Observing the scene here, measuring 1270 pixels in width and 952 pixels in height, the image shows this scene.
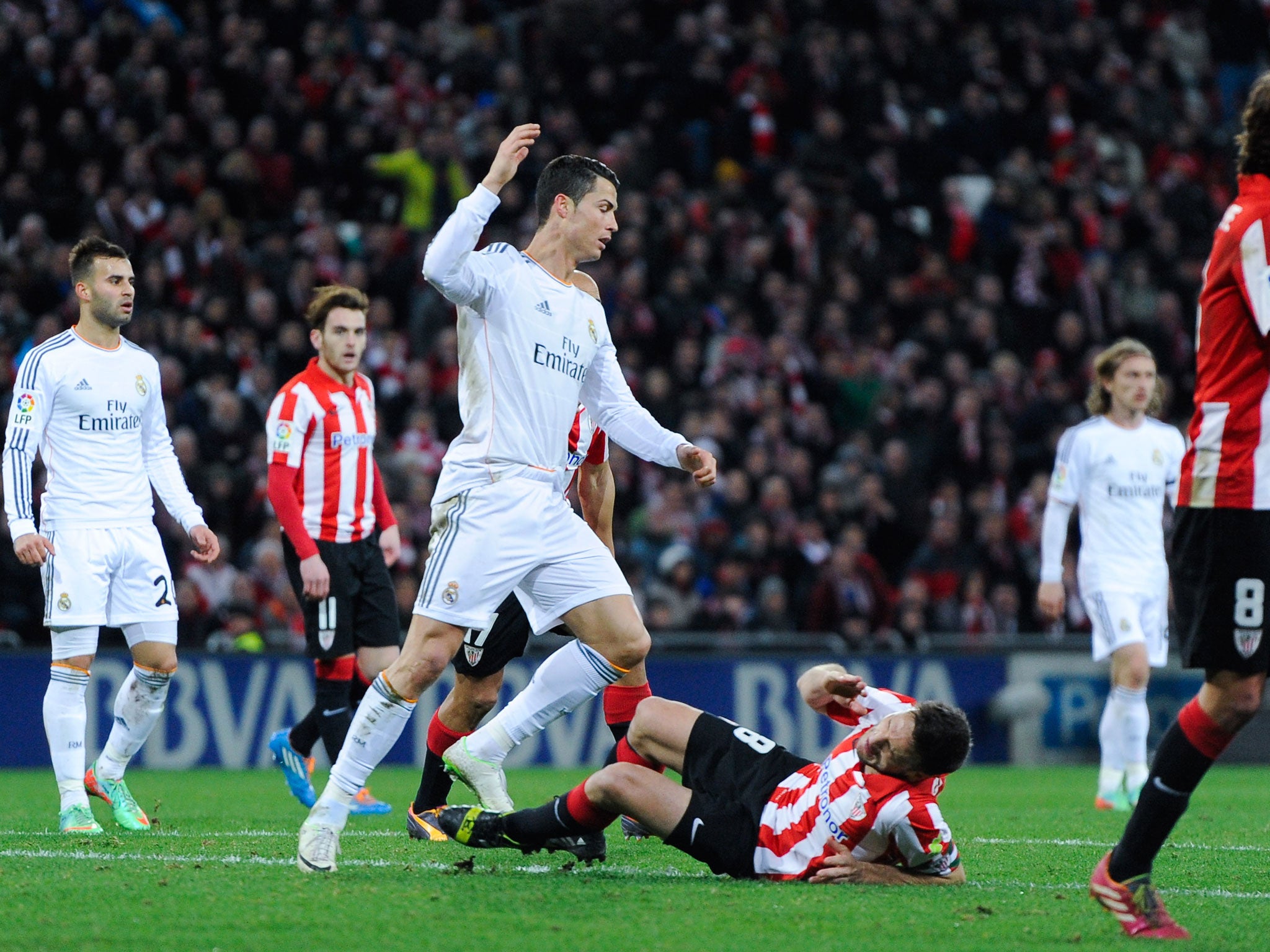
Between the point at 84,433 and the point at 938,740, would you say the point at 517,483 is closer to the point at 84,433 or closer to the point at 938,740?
Result: the point at 938,740

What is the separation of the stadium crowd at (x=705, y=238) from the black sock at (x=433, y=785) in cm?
632

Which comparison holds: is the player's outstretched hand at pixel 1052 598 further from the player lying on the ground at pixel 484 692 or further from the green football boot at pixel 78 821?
the green football boot at pixel 78 821

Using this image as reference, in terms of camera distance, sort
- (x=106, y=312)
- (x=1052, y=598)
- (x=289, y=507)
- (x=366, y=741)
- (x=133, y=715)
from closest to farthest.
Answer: (x=366, y=741) < (x=106, y=312) < (x=133, y=715) < (x=289, y=507) < (x=1052, y=598)

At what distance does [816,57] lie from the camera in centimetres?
1862

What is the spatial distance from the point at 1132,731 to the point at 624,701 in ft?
13.0

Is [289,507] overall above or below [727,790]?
above

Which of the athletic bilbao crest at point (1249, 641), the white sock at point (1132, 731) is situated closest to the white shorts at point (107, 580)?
the athletic bilbao crest at point (1249, 641)

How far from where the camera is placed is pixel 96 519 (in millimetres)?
7410

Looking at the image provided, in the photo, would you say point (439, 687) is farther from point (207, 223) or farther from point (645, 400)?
point (207, 223)

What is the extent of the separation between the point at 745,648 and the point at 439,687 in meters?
2.53

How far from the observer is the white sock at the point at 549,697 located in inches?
240

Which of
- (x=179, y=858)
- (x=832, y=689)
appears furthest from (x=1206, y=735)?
(x=179, y=858)

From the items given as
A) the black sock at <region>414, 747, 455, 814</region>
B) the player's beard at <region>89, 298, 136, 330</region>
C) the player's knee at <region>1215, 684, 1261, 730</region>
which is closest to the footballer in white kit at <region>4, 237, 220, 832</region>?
the player's beard at <region>89, 298, 136, 330</region>

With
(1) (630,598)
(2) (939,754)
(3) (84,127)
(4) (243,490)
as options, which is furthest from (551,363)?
(3) (84,127)
